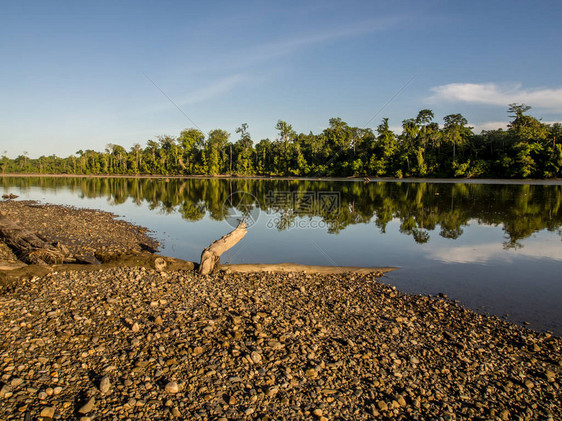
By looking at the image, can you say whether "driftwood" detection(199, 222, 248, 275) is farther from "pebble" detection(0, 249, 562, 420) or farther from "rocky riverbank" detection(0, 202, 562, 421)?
"pebble" detection(0, 249, 562, 420)

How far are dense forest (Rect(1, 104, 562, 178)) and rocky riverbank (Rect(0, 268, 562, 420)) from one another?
3355 inches

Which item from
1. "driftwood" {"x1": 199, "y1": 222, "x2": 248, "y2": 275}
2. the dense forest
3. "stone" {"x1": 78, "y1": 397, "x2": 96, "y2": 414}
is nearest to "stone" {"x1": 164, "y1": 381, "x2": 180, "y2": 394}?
"stone" {"x1": 78, "y1": 397, "x2": 96, "y2": 414}

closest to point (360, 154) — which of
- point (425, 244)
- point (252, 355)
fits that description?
point (425, 244)

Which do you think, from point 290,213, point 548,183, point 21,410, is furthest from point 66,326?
point 548,183

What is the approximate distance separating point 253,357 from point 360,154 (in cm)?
10157

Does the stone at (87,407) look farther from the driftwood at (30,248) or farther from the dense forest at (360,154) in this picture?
the dense forest at (360,154)

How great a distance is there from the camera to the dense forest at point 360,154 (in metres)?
78.7

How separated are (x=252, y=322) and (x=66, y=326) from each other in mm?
3692

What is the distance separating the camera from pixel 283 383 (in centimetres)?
536

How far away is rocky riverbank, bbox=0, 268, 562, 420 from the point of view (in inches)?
192

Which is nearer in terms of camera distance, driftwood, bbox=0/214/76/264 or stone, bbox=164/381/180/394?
stone, bbox=164/381/180/394

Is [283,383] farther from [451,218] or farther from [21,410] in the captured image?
[451,218]

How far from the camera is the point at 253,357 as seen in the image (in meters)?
5.93

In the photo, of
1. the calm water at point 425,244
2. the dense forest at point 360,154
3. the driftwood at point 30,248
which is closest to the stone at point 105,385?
the driftwood at point 30,248
